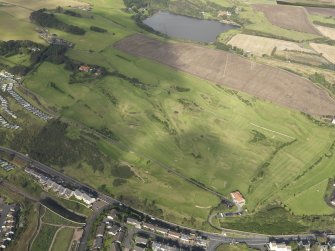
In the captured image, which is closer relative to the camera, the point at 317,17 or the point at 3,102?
the point at 3,102

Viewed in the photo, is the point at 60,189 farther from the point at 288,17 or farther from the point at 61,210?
the point at 288,17

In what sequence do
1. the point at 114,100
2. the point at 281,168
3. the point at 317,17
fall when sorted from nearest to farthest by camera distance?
the point at 281,168
the point at 114,100
the point at 317,17

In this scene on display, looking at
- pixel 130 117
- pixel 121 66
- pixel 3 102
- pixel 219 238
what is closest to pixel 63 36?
pixel 121 66

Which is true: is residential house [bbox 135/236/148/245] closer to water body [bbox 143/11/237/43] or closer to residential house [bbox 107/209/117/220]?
residential house [bbox 107/209/117/220]

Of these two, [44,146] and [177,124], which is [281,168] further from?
[44,146]

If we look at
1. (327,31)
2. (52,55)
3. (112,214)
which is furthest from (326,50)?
(112,214)

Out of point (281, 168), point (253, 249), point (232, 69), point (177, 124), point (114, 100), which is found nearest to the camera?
point (253, 249)

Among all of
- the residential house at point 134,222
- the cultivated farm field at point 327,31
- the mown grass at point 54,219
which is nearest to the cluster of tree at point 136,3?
the cultivated farm field at point 327,31
